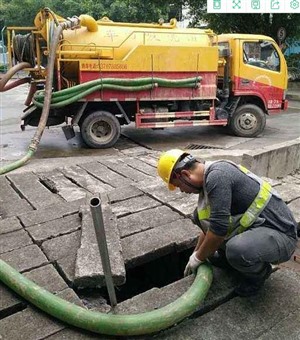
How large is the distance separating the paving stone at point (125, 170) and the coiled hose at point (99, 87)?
1.81m

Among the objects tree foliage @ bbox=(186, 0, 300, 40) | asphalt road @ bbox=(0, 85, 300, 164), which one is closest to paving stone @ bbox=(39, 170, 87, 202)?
asphalt road @ bbox=(0, 85, 300, 164)

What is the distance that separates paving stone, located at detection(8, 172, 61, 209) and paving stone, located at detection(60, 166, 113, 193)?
0.49m

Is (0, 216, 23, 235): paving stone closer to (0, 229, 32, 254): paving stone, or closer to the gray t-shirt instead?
(0, 229, 32, 254): paving stone

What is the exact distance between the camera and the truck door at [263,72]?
345 inches

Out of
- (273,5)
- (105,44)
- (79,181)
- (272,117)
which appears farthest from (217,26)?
(79,181)

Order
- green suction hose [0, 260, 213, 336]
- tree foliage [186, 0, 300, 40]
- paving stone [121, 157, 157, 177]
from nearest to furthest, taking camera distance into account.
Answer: green suction hose [0, 260, 213, 336] → paving stone [121, 157, 157, 177] → tree foliage [186, 0, 300, 40]

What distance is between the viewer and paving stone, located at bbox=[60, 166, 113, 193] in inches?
205

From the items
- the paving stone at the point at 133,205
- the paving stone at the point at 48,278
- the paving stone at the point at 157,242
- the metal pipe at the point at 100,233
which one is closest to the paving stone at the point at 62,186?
the paving stone at the point at 133,205

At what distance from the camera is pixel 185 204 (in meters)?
4.30

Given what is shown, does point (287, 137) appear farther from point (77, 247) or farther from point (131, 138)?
point (77, 247)

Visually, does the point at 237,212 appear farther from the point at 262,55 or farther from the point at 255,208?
the point at 262,55

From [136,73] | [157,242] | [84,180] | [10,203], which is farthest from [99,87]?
[157,242]

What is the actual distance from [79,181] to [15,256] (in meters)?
2.24

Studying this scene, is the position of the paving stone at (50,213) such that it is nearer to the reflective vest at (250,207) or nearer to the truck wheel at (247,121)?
the reflective vest at (250,207)
